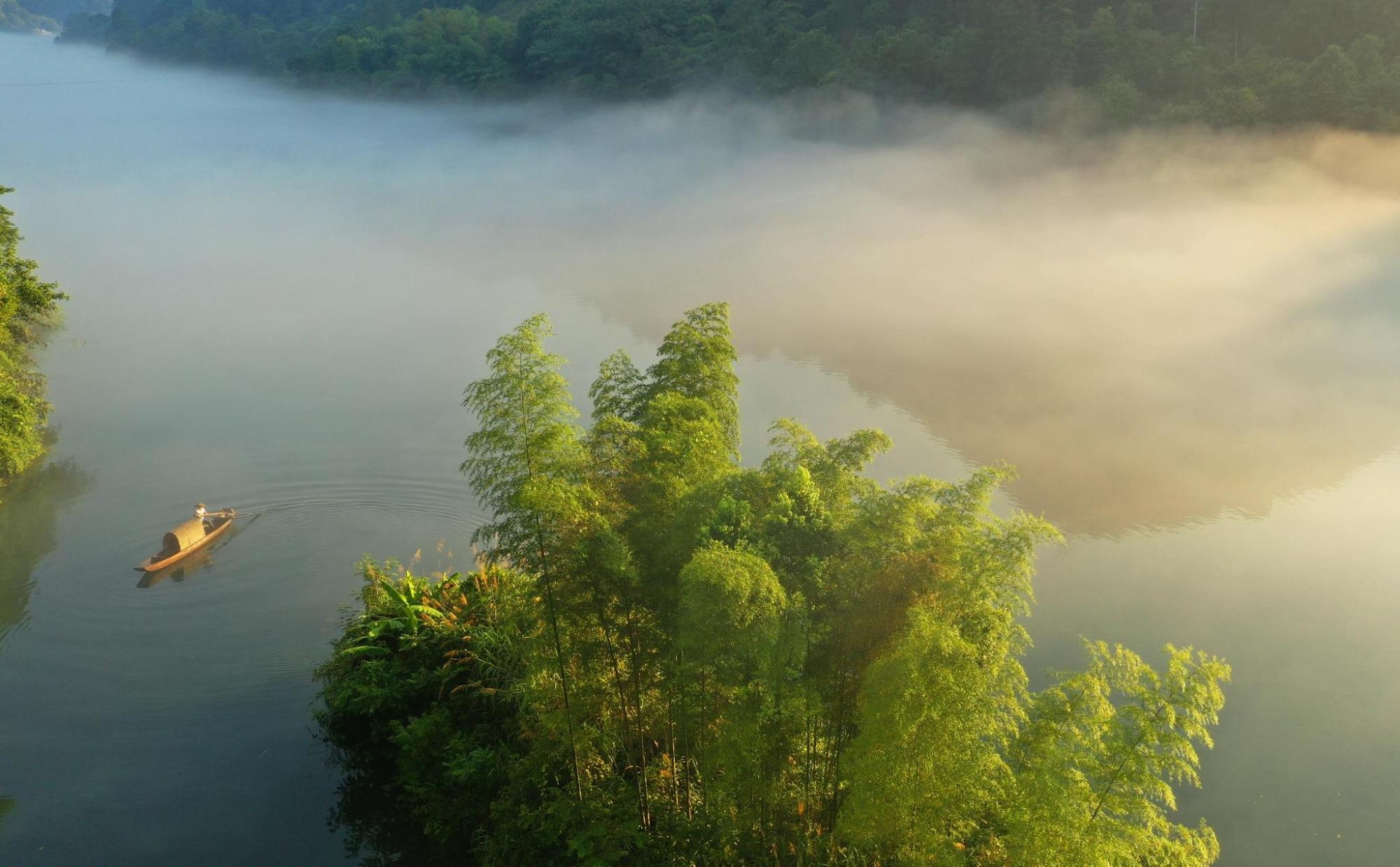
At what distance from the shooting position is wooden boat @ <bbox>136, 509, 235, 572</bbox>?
51.5ft

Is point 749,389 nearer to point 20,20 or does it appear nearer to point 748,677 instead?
point 748,677

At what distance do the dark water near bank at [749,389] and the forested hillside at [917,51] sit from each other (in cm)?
169

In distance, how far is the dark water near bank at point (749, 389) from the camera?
40.1 feet

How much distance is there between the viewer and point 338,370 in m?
26.0

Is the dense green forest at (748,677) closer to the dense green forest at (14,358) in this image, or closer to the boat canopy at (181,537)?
the boat canopy at (181,537)

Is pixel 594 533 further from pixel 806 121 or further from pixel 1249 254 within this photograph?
pixel 806 121

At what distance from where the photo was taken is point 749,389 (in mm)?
24250

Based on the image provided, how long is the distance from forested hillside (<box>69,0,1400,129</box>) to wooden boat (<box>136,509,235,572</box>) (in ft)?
119

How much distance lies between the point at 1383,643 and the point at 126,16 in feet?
403

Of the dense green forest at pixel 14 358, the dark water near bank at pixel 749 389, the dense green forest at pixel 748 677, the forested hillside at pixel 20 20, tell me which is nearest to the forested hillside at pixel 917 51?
the dark water near bank at pixel 749 389

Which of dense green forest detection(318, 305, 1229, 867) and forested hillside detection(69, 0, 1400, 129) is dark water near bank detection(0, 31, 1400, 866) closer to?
forested hillside detection(69, 0, 1400, 129)

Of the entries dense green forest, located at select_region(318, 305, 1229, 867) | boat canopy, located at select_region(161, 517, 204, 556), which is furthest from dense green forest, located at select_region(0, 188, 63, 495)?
dense green forest, located at select_region(318, 305, 1229, 867)

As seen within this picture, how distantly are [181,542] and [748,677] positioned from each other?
11.6 m

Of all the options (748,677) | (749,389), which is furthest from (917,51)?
(748,677)
